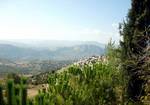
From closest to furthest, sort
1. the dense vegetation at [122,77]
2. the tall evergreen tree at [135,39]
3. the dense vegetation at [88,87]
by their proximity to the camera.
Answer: the dense vegetation at [88,87]
the dense vegetation at [122,77]
the tall evergreen tree at [135,39]

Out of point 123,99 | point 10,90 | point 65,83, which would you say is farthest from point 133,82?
point 10,90

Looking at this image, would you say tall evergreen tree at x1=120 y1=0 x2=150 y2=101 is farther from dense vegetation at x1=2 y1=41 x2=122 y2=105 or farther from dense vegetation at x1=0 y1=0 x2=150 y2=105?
→ dense vegetation at x1=2 y1=41 x2=122 y2=105

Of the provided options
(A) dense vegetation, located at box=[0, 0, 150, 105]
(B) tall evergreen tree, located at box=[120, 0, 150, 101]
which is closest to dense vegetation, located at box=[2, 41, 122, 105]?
(A) dense vegetation, located at box=[0, 0, 150, 105]

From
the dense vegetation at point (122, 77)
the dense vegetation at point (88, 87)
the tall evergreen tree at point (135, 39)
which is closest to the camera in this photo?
the dense vegetation at point (88, 87)

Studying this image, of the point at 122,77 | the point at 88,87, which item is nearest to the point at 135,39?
the point at 122,77

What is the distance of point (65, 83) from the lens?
1694 centimetres

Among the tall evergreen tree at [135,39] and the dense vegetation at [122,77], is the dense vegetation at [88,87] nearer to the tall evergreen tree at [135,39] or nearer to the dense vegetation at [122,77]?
the dense vegetation at [122,77]

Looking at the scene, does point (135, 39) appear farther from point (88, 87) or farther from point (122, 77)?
point (88, 87)

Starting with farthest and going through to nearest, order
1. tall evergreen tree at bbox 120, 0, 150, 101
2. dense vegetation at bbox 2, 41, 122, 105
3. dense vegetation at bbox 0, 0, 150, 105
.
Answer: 1. tall evergreen tree at bbox 120, 0, 150, 101
2. dense vegetation at bbox 0, 0, 150, 105
3. dense vegetation at bbox 2, 41, 122, 105

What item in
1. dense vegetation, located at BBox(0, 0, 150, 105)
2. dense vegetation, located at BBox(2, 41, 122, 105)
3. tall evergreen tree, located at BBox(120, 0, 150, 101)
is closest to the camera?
dense vegetation, located at BBox(2, 41, 122, 105)

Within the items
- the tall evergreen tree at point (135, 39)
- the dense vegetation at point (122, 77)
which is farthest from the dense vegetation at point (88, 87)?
the tall evergreen tree at point (135, 39)

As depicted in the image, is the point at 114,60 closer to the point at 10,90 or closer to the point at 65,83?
the point at 65,83

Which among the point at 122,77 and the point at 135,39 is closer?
the point at 135,39

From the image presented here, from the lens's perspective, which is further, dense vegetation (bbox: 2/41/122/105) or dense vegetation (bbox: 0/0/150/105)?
dense vegetation (bbox: 0/0/150/105)
